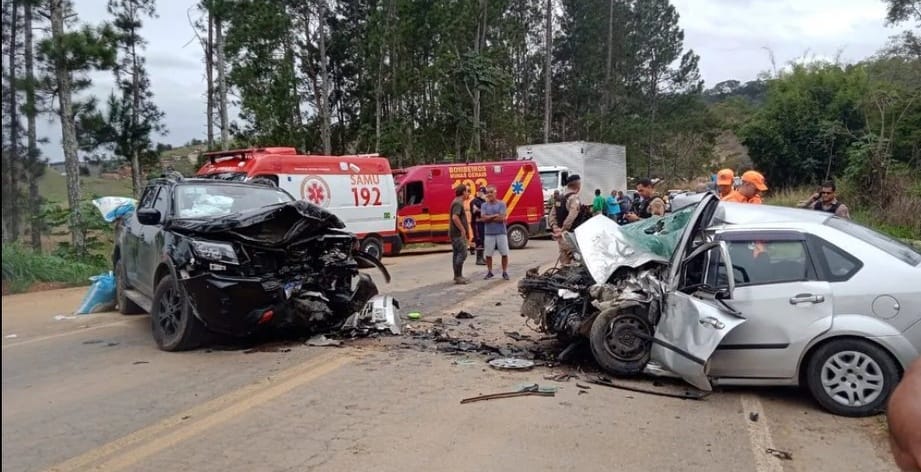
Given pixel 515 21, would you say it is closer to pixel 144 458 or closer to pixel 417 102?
pixel 417 102

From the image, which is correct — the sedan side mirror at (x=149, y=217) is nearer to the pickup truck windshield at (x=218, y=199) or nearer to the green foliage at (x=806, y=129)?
the pickup truck windshield at (x=218, y=199)

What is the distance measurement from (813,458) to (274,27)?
86.9ft

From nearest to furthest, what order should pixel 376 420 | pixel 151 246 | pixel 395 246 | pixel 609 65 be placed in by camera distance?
1. pixel 376 420
2. pixel 151 246
3. pixel 395 246
4. pixel 609 65

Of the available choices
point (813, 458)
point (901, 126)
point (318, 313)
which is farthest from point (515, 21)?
point (813, 458)

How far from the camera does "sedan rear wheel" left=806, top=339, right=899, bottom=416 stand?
188 inches

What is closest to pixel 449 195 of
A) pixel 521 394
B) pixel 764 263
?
pixel 521 394

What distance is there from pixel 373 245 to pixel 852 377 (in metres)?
12.9

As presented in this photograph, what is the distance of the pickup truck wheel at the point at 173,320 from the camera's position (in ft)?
21.3

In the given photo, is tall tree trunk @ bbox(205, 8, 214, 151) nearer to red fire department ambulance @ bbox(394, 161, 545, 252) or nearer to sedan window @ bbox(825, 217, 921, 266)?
red fire department ambulance @ bbox(394, 161, 545, 252)

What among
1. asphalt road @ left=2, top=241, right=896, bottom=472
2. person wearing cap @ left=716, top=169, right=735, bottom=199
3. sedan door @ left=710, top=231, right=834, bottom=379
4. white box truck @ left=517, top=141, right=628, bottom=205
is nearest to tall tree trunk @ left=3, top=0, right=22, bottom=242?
asphalt road @ left=2, top=241, right=896, bottom=472

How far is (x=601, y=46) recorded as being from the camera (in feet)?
161

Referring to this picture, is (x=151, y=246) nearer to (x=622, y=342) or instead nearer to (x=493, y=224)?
(x=622, y=342)

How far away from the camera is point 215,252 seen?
627 cm

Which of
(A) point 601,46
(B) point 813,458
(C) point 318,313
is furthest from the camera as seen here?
(A) point 601,46
